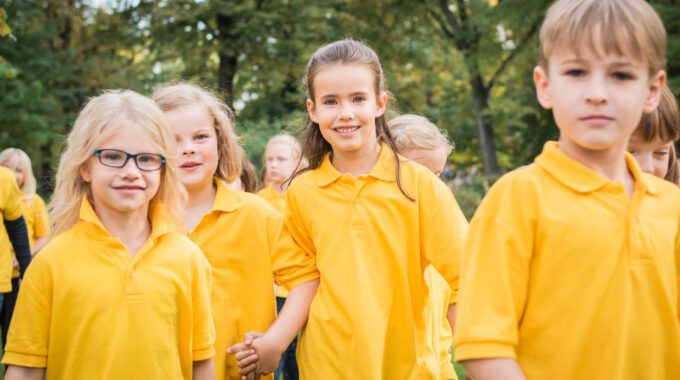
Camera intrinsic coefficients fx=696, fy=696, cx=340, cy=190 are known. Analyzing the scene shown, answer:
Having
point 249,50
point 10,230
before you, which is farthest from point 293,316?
point 249,50

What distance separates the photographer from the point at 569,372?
2.03 metres

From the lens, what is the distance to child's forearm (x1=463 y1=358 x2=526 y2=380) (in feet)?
6.41

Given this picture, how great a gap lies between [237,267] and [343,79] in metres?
1.10

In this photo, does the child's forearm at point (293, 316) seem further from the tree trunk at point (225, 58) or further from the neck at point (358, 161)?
the tree trunk at point (225, 58)

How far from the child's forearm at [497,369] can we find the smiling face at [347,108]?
4.90ft

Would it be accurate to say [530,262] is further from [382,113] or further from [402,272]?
[382,113]

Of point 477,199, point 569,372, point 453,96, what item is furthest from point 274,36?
point 569,372

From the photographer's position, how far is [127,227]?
2.92 meters

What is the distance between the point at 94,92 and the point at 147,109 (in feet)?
62.8

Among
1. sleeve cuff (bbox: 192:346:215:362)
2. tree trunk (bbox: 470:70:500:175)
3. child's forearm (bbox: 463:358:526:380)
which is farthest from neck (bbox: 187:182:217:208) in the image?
tree trunk (bbox: 470:70:500:175)

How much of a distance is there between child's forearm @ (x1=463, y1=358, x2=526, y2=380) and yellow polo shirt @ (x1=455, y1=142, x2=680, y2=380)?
0.02 metres

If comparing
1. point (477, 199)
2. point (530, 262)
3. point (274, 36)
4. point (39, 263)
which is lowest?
point (477, 199)

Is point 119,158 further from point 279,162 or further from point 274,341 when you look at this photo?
point 279,162

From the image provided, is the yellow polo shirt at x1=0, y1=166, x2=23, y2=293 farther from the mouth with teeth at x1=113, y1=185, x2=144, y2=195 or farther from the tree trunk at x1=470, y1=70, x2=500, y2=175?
the tree trunk at x1=470, y1=70, x2=500, y2=175
